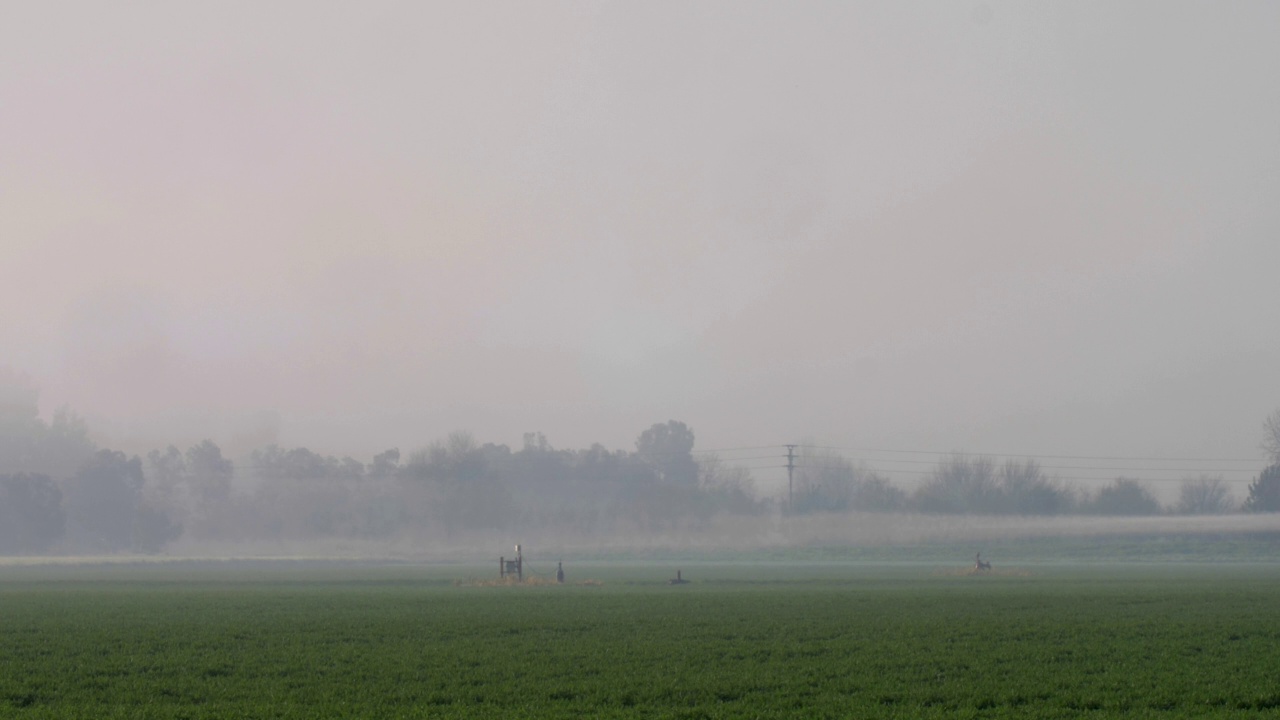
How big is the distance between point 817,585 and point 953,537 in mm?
67348

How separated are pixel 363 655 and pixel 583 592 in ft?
126

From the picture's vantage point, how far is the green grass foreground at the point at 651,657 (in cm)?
2586

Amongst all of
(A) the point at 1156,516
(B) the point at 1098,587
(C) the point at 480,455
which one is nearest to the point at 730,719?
(B) the point at 1098,587

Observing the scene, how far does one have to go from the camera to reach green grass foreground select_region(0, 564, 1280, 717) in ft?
84.8

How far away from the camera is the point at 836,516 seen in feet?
459

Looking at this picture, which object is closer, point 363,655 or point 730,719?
point 730,719

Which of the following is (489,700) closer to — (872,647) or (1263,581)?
(872,647)

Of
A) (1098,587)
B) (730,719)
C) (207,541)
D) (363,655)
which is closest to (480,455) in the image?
(207,541)

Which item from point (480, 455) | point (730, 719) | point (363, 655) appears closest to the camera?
point (730, 719)

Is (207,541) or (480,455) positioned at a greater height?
(480,455)

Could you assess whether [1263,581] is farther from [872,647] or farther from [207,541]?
[207,541]

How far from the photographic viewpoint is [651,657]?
113 ft

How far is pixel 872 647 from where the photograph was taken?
36.7 meters

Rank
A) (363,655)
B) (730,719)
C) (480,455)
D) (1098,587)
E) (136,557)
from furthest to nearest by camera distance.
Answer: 1. (480,455)
2. (136,557)
3. (1098,587)
4. (363,655)
5. (730,719)
